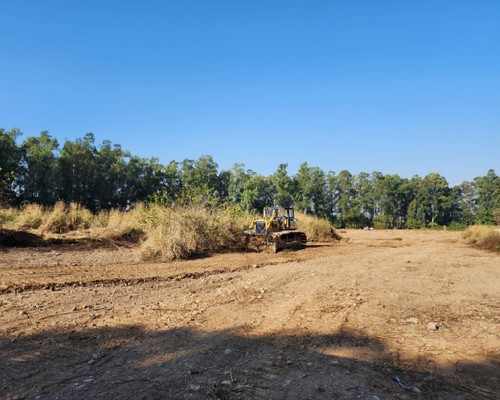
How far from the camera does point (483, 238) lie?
1831cm

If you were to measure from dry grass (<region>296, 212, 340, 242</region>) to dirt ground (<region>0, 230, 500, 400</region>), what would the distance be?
41.1 feet

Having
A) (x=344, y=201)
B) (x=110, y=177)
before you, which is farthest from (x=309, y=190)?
(x=110, y=177)

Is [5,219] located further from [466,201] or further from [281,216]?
[466,201]

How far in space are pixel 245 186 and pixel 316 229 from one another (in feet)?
110

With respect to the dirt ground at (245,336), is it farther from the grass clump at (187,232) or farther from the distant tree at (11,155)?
the distant tree at (11,155)

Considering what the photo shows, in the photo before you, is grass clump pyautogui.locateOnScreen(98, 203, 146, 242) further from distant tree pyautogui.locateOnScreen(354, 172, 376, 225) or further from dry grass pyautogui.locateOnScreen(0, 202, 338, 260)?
distant tree pyautogui.locateOnScreen(354, 172, 376, 225)

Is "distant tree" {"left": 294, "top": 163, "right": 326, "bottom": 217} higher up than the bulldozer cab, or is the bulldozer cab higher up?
"distant tree" {"left": 294, "top": 163, "right": 326, "bottom": 217}

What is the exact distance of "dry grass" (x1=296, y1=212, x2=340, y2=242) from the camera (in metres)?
20.5

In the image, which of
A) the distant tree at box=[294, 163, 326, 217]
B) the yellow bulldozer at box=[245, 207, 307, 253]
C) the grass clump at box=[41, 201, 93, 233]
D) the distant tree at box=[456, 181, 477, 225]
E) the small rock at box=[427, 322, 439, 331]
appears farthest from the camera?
the distant tree at box=[456, 181, 477, 225]

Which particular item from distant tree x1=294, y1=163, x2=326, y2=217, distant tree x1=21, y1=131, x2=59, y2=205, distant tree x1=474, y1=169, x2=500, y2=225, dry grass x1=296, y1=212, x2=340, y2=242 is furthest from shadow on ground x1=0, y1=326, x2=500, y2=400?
distant tree x1=474, y1=169, x2=500, y2=225

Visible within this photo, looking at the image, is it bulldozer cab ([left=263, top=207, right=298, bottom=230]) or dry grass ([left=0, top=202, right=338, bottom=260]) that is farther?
bulldozer cab ([left=263, top=207, right=298, bottom=230])

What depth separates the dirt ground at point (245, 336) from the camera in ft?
9.93

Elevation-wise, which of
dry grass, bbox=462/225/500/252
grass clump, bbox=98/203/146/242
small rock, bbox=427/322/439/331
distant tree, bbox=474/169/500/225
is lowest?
small rock, bbox=427/322/439/331

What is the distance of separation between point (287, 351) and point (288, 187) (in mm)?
50103
